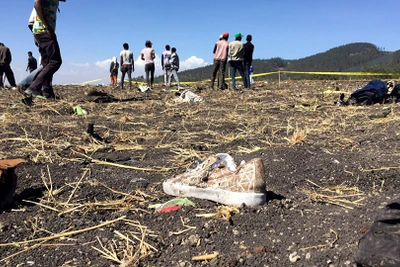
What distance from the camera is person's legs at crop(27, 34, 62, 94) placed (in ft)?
18.9

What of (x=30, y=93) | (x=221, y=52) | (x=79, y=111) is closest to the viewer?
(x=79, y=111)

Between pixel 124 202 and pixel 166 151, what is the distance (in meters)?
1.16

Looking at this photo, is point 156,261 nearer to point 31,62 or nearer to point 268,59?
point 31,62

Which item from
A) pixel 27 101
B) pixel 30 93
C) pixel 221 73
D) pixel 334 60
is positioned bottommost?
pixel 27 101

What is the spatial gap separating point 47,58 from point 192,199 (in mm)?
4657

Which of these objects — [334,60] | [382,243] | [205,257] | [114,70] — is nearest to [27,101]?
[205,257]

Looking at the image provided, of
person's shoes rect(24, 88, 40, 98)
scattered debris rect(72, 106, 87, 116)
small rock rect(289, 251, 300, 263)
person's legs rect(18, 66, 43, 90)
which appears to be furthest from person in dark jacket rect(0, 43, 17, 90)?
small rock rect(289, 251, 300, 263)

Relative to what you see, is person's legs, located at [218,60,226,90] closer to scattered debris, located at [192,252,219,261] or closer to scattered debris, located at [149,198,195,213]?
scattered debris, located at [149,198,195,213]

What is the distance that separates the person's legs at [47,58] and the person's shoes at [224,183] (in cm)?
431

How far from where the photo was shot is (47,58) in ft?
19.4

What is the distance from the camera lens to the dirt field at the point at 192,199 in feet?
5.53

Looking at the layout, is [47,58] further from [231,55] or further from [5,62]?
[5,62]

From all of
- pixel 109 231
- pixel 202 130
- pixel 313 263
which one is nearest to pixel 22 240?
pixel 109 231

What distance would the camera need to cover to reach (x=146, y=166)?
9.67 feet
